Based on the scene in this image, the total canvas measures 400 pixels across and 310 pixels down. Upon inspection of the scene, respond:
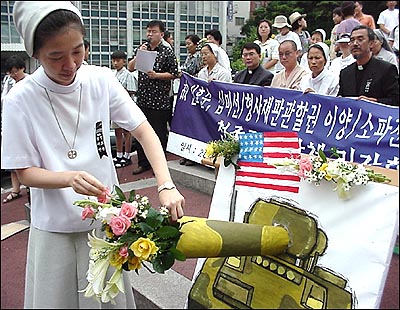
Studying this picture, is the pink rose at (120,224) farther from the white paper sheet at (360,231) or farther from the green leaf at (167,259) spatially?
the white paper sheet at (360,231)

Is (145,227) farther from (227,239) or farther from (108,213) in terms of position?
(227,239)

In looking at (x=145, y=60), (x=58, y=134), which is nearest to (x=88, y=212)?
(x=58, y=134)

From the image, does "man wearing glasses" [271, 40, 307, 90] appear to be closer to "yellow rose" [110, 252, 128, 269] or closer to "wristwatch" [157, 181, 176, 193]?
"wristwatch" [157, 181, 176, 193]

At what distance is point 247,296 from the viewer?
2.03 meters

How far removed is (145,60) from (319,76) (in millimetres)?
1672

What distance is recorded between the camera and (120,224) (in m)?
1.31

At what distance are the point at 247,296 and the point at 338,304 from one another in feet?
1.32

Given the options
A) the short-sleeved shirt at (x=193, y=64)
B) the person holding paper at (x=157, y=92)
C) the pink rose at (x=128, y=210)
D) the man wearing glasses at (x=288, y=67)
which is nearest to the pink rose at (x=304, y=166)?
the pink rose at (x=128, y=210)

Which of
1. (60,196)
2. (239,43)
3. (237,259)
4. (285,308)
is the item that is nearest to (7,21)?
(60,196)

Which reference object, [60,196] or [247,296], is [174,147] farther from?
[60,196]

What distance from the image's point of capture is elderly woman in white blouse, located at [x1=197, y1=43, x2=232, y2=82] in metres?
3.56

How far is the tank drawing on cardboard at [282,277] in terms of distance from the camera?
1874 millimetres

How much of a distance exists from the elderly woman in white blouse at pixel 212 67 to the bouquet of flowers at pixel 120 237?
221cm

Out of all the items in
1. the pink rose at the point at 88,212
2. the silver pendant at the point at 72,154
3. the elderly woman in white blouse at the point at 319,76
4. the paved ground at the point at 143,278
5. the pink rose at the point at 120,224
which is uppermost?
the elderly woman in white blouse at the point at 319,76
